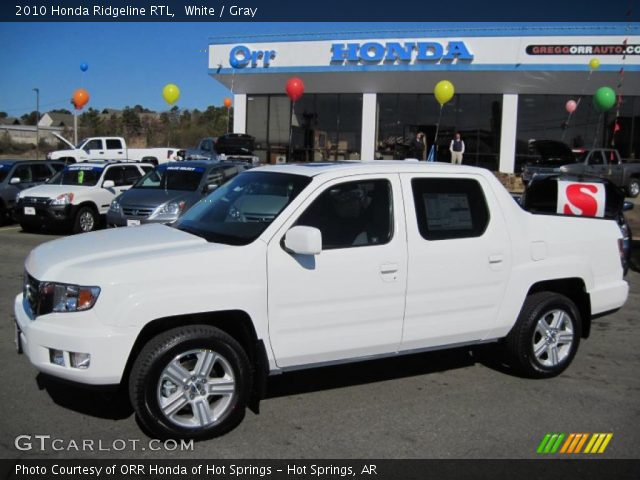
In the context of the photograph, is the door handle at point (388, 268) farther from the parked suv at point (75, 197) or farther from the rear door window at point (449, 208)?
the parked suv at point (75, 197)

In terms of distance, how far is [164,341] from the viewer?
3.87m

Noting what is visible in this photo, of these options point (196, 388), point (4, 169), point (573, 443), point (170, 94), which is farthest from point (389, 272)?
point (170, 94)

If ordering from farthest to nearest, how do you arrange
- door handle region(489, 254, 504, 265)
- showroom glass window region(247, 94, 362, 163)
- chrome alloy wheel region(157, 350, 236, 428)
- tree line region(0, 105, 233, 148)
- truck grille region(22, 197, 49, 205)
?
tree line region(0, 105, 233, 148) < showroom glass window region(247, 94, 362, 163) < truck grille region(22, 197, 49, 205) < door handle region(489, 254, 504, 265) < chrome alloy wheel region(157, 350, 236, 428)

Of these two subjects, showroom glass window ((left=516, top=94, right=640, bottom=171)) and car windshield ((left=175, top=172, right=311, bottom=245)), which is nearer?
car windshield ((left=175, top=172, right=311, bottom=245))

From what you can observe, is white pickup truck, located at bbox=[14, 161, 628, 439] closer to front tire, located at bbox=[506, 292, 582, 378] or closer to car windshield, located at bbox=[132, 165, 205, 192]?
front tire, located at bbox=[506, 292, 582, 378]

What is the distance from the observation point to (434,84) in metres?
27.6

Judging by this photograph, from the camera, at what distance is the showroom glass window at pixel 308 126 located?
2986 cm

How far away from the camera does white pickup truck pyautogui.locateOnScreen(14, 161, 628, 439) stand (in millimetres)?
3822

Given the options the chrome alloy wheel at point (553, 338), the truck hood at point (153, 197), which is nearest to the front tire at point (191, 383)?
the chrome alloy wheel at point (553, 338)

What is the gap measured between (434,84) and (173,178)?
1796cm

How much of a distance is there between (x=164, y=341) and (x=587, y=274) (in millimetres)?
3681

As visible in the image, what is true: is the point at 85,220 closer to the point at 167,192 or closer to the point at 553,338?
the point at 167,192

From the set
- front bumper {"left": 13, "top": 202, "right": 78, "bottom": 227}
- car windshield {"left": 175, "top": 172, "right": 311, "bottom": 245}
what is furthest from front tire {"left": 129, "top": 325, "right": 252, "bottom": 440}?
front bumper {"left": 13, "top": 202, "right": 78, "bottom": 227}

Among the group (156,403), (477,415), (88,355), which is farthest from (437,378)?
(88,355)
